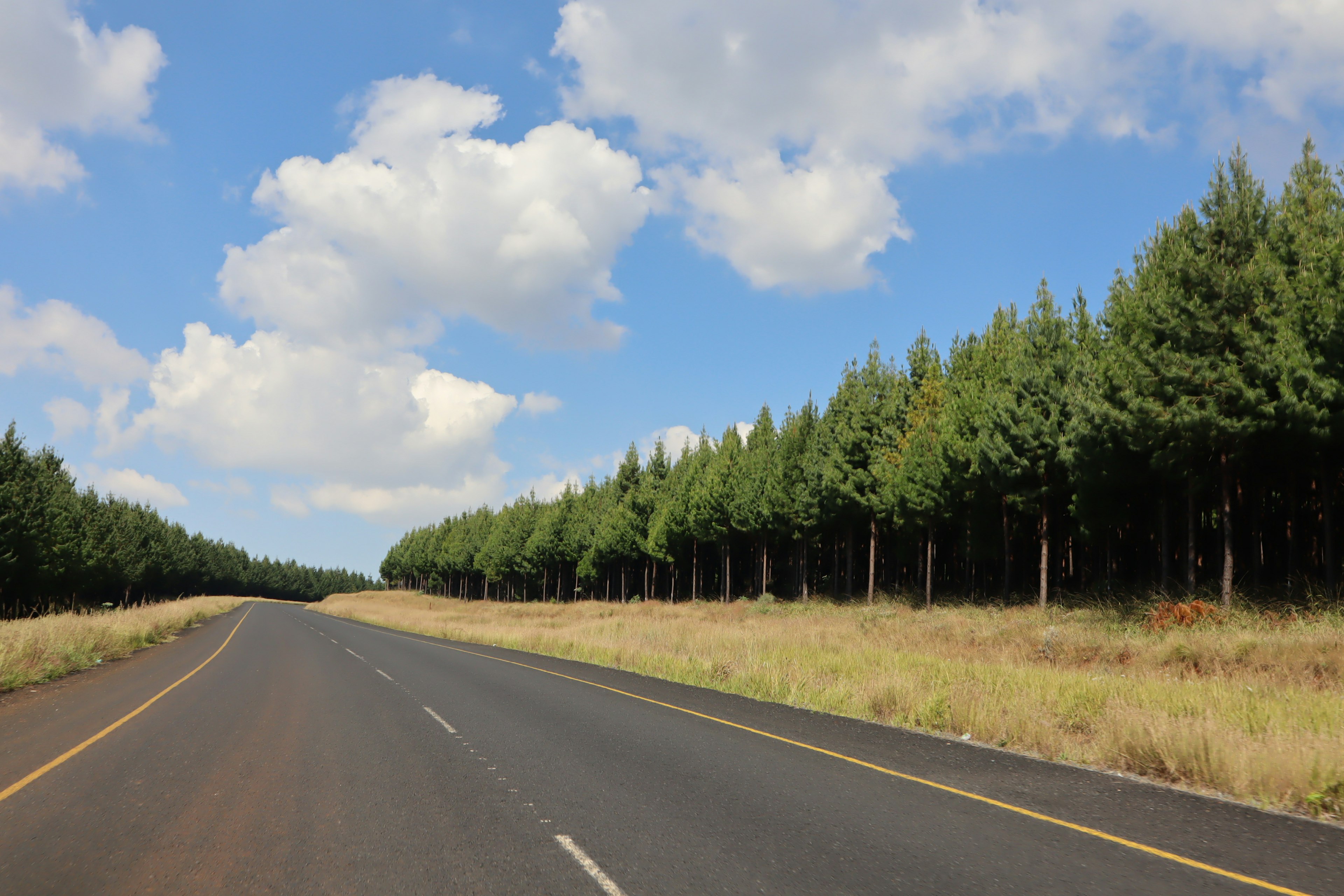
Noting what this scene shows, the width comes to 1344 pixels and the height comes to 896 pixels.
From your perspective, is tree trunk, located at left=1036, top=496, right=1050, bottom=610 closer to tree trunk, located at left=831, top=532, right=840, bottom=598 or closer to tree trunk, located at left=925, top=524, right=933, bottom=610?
tree trunk, located at left=925, top=524, right=933, bottom=610

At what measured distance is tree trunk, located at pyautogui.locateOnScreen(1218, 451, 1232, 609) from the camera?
69.3 feet

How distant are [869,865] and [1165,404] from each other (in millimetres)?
22127

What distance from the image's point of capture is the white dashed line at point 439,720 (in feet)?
34.5

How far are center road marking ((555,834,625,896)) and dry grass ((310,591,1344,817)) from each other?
21.7 feet

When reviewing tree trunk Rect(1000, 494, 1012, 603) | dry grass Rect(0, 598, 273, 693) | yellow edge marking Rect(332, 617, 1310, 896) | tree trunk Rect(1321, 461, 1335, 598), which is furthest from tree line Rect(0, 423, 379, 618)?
tree trunk Rect(1321, 461, 1335, 598)

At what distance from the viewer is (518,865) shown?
5.10 meters

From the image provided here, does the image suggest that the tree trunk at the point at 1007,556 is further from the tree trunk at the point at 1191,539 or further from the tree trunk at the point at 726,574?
the tree trunk at the point at 726,574

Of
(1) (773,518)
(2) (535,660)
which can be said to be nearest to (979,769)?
(2) (535,660)

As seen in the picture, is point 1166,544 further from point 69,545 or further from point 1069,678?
point 69,545

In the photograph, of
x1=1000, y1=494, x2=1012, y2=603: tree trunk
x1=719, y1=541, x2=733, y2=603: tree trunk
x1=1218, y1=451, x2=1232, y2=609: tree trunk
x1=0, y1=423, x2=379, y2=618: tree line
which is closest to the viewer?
x1=1218, y1=451, x2=1232, y2=609: tree trunk

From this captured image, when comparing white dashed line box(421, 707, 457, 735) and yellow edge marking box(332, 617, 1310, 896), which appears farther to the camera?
white dashed line box(421, 707, 457, 735)

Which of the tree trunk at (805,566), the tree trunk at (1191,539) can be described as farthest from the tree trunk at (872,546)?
the tree trunk at (1191,539)

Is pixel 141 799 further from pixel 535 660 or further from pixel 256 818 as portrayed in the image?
pixel 535 660

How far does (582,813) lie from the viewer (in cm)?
639
